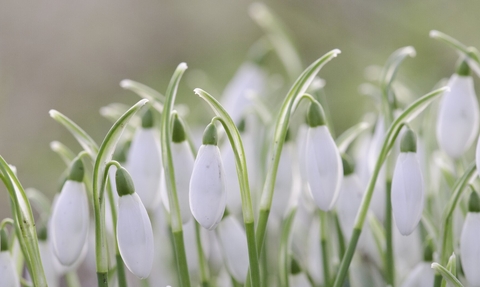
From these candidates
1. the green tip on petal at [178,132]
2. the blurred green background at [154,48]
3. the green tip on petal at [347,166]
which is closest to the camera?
the green tip on petal at [178,132]

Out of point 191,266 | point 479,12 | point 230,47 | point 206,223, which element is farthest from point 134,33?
point 206,223

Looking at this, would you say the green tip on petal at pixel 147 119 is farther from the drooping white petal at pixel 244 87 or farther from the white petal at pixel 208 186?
the drooping white petal at pixel 244 87

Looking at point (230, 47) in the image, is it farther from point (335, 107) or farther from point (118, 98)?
point (335, 107)

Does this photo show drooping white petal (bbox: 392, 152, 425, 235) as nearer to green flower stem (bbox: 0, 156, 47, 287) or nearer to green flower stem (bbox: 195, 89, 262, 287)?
green flower stem (bbox: 195, 89, 262, 287)

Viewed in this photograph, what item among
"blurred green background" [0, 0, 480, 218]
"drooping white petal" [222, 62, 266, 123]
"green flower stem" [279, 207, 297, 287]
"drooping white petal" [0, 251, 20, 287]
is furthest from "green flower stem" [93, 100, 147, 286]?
"blurred green background" [0, 0, 480, 218]

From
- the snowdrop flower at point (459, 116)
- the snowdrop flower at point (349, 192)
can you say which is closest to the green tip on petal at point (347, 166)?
the snowdrop flower at point (349, 192)

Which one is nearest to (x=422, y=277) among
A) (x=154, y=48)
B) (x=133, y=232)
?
(x=133, y=232)
